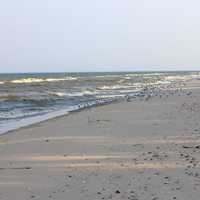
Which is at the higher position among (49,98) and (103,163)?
(103,163)

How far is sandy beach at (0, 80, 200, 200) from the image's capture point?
7.44 metres

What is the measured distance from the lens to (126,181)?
7.95 m

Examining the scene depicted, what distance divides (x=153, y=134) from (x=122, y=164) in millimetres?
4477

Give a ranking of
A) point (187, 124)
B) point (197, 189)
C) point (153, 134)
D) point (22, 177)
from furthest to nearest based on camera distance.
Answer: point (187, 124) < point (153, 134) < point (22, 177) < point (197, 189)

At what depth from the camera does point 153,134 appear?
13.7m

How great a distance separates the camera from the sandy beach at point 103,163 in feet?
24.4

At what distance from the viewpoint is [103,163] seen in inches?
379

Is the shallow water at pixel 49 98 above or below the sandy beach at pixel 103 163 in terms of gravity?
below

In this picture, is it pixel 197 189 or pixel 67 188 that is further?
pixel 67 188

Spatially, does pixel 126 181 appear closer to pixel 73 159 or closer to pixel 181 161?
pixel 181 161

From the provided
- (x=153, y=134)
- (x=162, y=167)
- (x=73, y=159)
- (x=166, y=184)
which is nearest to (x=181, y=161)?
(x=162, y=167)

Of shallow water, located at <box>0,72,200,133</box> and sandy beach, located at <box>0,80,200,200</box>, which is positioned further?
shallow water, located at <box>0,72,200,133</box>

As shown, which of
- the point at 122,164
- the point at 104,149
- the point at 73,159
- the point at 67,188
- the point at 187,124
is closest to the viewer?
the point at 67,188

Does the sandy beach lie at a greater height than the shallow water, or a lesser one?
greater
